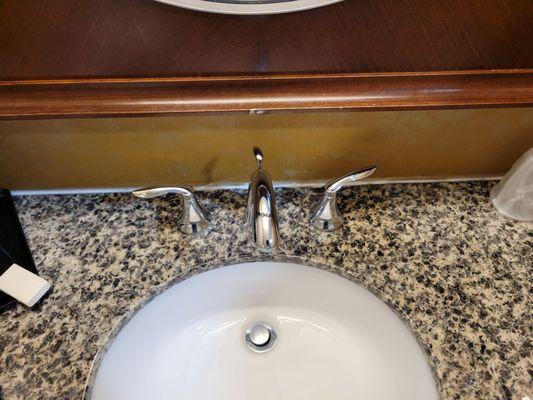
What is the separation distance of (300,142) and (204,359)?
0.42 m

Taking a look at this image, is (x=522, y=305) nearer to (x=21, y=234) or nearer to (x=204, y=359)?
(x=204, y=359)

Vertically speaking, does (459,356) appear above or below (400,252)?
below

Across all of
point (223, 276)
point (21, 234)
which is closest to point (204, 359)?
point (223, 276)

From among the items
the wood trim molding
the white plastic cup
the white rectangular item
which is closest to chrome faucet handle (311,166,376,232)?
the wood trim molding

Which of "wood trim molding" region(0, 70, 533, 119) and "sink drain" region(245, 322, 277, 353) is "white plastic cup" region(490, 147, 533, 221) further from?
"sink drain" region(245, 322, 277, 353)

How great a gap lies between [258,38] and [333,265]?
373mm

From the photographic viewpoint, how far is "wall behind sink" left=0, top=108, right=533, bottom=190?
2.14 feet

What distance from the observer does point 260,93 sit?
1.86 feet

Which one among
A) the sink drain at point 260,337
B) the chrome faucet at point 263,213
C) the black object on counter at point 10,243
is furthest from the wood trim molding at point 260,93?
the sink drain at point 260,337

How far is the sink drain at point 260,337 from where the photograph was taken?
68 cm

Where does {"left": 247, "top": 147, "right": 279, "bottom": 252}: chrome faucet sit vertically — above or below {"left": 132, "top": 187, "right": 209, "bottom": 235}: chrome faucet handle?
below

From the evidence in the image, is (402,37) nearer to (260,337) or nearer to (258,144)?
(258,144)

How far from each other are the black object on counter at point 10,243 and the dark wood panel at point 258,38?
270mm

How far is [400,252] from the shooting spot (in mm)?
663
